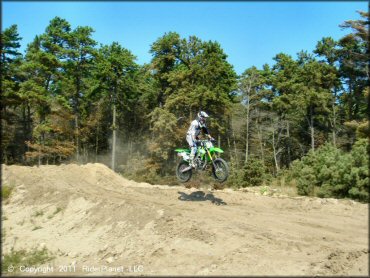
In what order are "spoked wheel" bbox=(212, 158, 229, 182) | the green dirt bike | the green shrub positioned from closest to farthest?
1. "spoked wheel" bbox=(212, 158, 229, 182)
2. the green dirt bike
3. the green shrub

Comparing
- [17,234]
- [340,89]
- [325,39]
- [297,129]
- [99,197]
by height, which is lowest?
[17,234]

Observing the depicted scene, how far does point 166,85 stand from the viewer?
4506 centimetres

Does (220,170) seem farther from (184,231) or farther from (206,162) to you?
A: (184,231)

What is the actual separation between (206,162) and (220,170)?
70cm

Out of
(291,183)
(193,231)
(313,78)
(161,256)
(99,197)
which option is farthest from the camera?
(313,78)

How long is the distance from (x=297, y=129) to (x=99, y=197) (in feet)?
102

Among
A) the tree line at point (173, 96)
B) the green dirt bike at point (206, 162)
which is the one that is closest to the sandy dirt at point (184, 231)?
the green dirt bike at point (206, 162)

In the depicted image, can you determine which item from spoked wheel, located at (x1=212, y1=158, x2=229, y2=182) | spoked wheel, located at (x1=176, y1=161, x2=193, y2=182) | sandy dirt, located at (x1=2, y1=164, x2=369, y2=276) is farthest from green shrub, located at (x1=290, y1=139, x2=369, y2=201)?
spoked wheel, located at (x1=176, y1=161, x2=193, y2=182)

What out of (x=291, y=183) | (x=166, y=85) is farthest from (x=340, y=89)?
(x=291, y=183)

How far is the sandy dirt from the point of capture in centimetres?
1112

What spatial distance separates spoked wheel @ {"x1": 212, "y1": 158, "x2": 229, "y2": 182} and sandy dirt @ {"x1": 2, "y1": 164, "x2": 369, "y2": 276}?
1.50m

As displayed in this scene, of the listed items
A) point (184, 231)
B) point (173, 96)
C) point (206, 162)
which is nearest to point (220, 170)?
point (206, 162)

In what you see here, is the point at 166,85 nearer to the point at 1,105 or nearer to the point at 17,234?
the point at 1,105

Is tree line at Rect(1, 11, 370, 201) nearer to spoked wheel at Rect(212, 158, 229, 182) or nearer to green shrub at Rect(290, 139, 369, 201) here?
green shrub at Rect(290, 139, 369, 201)
